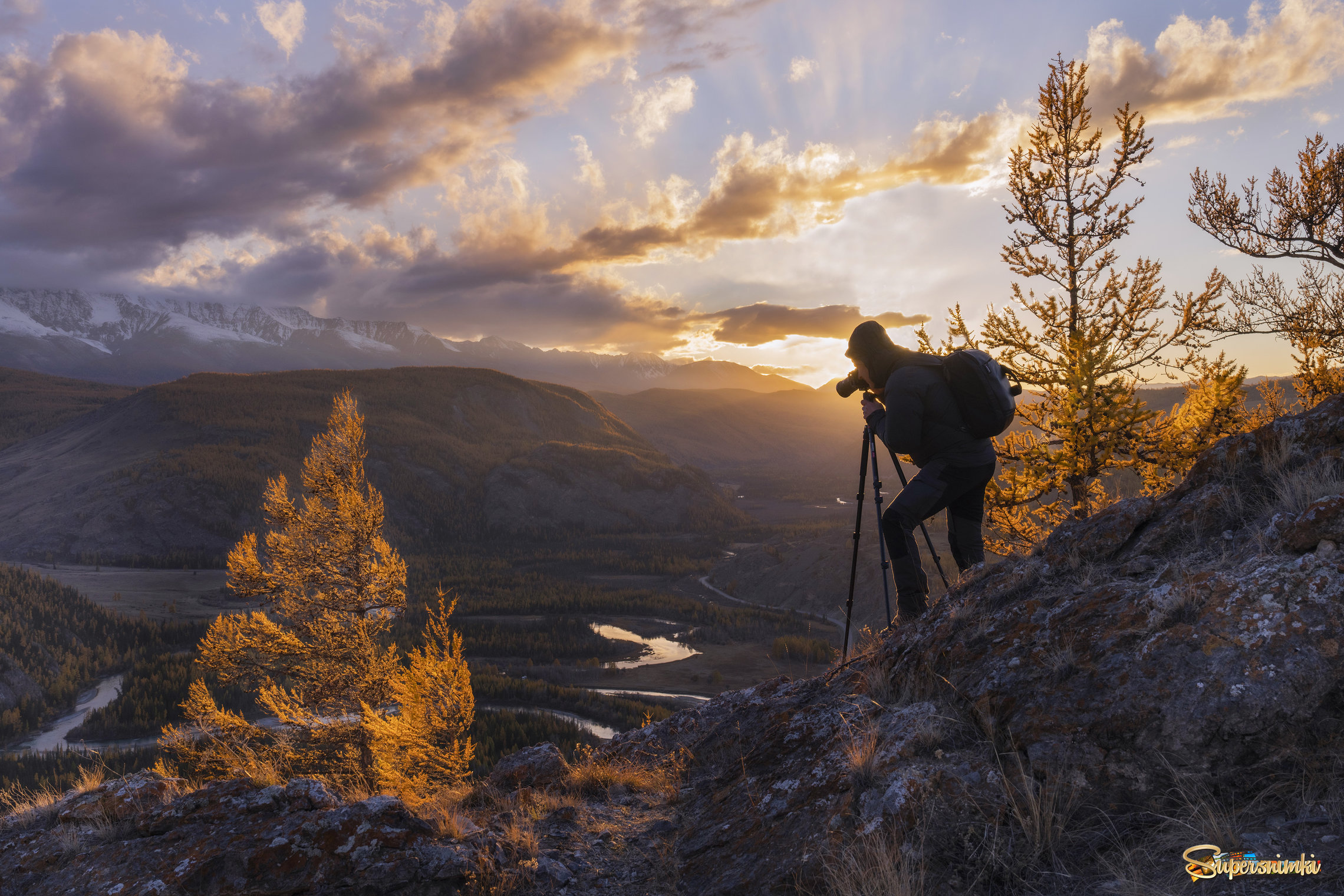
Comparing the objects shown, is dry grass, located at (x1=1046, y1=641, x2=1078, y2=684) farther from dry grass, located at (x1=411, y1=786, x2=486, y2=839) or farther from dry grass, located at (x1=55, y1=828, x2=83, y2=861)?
dry grass, located at (x1=55, y1=828, x2=83, y2=861)

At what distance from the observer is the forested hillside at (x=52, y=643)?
105 ft

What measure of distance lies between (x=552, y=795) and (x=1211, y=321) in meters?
16.0

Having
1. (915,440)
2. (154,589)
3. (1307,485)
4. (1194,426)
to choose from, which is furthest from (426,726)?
(154,589)

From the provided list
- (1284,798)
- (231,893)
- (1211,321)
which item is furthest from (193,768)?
(1211,321)

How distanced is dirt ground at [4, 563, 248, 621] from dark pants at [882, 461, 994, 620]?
55082 millimetres

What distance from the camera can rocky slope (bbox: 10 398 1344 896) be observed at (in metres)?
2.56

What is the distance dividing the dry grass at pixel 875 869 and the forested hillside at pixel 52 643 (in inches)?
A: 1700

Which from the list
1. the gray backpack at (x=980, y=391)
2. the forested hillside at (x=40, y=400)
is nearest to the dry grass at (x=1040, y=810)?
the gray backpack at (x=980, y=391)

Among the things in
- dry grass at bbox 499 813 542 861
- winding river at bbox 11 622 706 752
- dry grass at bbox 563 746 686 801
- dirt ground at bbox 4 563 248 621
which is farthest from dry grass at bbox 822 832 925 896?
dirt ground at bbox 4 563 248 621

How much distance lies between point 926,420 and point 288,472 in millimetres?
96204

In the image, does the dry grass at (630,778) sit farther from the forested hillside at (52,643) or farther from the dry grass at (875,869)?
the forested hillside at (52,643)

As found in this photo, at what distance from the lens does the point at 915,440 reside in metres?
4.75

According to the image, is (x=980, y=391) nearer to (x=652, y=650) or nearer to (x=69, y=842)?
(x=69, y=842)

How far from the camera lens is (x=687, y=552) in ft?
260
